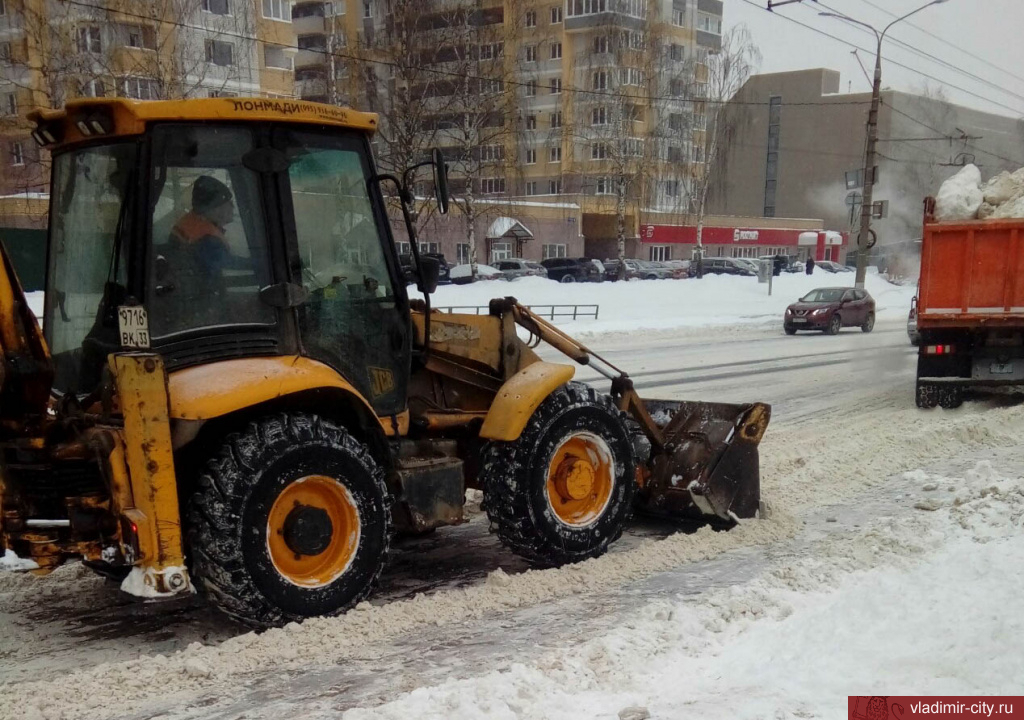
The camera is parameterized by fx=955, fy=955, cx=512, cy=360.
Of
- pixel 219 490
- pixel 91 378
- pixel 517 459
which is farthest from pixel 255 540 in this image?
pixel 517 459

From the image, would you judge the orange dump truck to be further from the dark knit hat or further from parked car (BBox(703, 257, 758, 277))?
parked car (BBox(703, 257, 758, 277))

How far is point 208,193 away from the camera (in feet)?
14.5

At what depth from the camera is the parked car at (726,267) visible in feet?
170

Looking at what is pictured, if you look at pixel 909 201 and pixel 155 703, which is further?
pixel 909 201

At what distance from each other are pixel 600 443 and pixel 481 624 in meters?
1.43

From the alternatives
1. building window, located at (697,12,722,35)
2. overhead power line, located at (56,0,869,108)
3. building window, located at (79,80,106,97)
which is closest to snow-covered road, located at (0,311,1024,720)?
overhead power line, located at (56,0,869,108)

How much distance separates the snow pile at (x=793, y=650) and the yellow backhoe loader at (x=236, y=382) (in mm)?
1009

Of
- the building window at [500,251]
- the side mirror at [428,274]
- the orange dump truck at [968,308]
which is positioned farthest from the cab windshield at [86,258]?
the building window at [500,251]

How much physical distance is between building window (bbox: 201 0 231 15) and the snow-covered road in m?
31.0

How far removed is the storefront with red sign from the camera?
195ft

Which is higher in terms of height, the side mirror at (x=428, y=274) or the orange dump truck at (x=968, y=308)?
the side mirror at (x=428, y=274)

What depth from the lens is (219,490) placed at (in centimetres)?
415

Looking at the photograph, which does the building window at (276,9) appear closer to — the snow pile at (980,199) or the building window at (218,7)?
the building window at (218,7)

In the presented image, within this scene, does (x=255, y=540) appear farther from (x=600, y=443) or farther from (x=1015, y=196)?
(x=1015, y=196)
